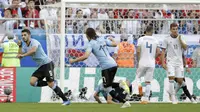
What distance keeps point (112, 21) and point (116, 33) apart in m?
0.41

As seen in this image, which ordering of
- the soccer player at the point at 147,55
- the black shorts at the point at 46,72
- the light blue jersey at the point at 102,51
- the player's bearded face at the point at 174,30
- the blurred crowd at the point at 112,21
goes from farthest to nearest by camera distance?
1. the blurred crowd at the point at 112,21
2. the soccer player at the point at 147,55
3. the player's bearded face at the point at 174,30
4. the black shorts at the point at 46,72
5. the light blue jersey at the point at 102,51

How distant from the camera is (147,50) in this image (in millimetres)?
19609

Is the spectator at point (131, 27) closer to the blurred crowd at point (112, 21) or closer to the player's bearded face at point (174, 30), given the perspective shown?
the blurred crowd at point (112, 21)

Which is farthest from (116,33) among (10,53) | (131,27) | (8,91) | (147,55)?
(8,91)

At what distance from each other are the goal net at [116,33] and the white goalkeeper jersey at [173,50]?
6.92 ft

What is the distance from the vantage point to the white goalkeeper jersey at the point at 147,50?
19.5 m

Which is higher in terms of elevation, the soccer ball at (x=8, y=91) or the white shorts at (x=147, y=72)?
the white shorts at (x=147, y=72)

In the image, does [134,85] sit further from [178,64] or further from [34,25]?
[34,25]

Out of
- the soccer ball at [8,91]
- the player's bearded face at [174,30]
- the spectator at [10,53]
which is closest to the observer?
the player's bearded face at [174,30]

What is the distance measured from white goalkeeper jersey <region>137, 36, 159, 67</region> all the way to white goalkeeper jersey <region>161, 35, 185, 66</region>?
1.37 feet

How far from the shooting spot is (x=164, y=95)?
21391mm

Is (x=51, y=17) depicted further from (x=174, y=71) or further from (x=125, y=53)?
(x=174, y=71)

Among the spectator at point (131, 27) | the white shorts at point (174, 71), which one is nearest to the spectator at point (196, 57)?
the spectator at point (131, 27)

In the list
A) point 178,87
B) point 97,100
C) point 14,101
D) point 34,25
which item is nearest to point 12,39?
point 34,25
